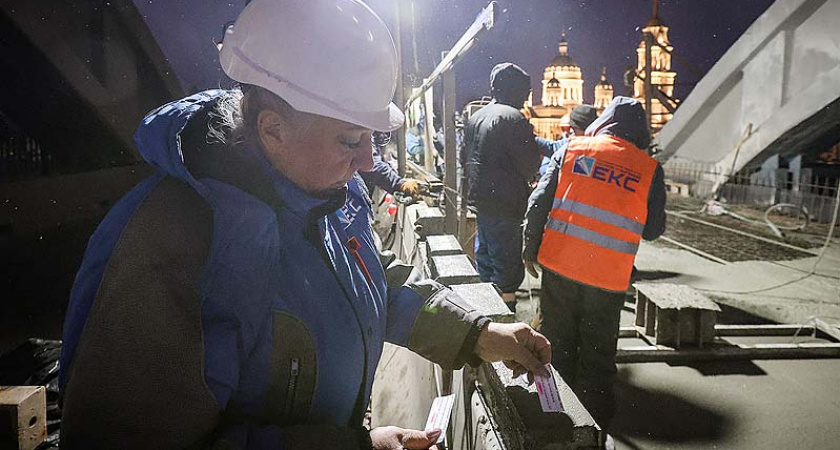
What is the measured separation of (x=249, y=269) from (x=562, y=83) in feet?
208

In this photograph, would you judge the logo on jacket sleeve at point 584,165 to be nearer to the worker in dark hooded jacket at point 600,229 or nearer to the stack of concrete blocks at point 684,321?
the worker in dark hooded jacket at point 600,229

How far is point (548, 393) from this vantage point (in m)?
1.82

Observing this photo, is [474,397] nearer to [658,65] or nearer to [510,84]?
[510,84]

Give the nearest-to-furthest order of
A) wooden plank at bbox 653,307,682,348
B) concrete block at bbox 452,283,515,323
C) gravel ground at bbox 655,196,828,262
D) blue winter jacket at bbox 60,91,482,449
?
1. blue winter jacket at bbox 60,91,482,449
2. concrete block at bbox 452,283,515,323
3. wooden plank at bbox 653,307,682,348
4. gravel ground at bbox 655,196,828,262

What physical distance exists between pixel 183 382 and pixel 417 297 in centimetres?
102

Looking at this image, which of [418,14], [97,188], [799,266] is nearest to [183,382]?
[97,188]

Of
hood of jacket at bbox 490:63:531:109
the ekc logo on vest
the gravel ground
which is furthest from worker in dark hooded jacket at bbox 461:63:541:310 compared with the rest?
the gravel ground

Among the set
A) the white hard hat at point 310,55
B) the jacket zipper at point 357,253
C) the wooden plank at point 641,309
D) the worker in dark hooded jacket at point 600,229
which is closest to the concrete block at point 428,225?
the worker in dark hooded jacket at point 600,229

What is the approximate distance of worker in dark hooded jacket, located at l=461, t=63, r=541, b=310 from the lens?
5.42 meters

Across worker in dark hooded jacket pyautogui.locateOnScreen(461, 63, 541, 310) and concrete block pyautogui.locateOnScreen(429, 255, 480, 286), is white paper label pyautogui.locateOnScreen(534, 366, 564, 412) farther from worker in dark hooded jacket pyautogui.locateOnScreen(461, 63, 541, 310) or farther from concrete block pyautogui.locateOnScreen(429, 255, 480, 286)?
worker in dark hooded jacket pyautogui.locateOnScreen(461, 63, 541, 310)

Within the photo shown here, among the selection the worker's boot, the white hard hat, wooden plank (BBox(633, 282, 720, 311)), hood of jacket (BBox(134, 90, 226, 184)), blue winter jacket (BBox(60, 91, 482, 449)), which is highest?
the white hard hat

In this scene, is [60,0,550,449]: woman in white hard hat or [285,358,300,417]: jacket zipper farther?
[285,358,300,417]: jacket zipper

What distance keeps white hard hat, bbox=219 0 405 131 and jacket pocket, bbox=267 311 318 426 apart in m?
0.56

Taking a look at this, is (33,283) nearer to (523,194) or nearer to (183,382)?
(523,194)
